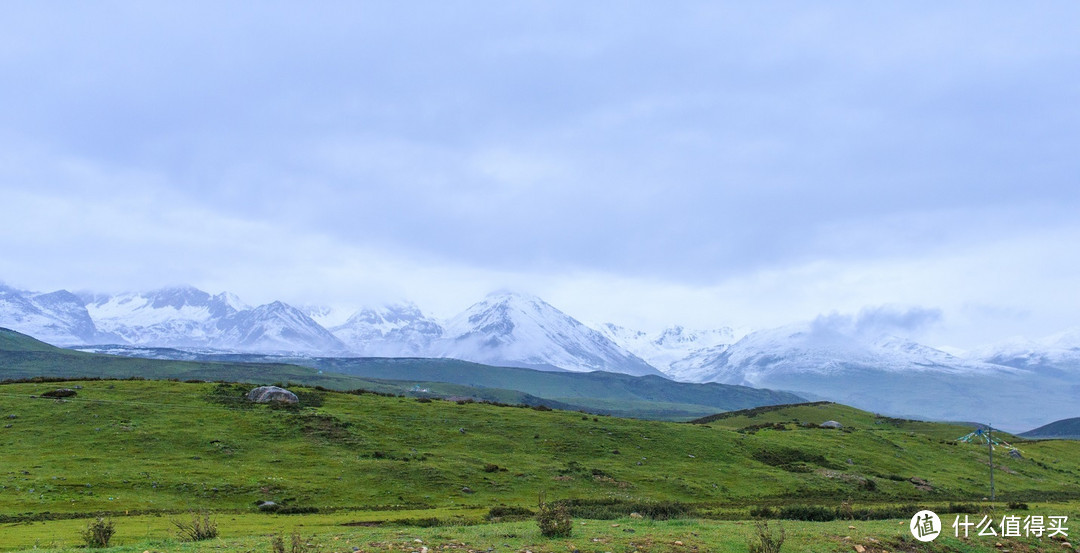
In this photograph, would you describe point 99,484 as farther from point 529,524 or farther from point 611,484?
point 611,484

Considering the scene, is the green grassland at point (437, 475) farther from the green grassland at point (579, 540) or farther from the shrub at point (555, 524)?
the shrub at point (555, 524)

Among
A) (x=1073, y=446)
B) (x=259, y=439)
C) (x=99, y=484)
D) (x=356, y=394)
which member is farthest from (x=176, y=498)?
(x=1073, y=446)

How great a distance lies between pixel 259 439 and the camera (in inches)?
2670

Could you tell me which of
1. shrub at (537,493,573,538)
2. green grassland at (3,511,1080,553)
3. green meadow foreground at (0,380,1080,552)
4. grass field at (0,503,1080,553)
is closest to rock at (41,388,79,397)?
green meadow foreground at (0,380,1080,552)

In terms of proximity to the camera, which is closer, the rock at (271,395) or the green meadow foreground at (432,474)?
the green meadow foreground at (432,474)

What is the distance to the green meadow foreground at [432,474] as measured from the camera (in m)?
32.6

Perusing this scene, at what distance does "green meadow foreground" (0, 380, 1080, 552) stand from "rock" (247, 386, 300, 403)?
1599 millimetres

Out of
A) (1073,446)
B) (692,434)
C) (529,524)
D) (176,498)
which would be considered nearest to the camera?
(529,524)

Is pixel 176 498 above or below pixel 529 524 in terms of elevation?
below

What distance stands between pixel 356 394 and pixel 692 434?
45.5 metres

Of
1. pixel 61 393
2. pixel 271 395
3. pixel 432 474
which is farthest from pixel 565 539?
pixel 61 393

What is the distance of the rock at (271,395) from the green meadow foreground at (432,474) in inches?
63.0

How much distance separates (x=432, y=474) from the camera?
61.1 meters

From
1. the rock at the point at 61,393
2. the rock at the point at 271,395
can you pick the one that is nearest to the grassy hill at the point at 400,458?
the rock at the point at 271,395
